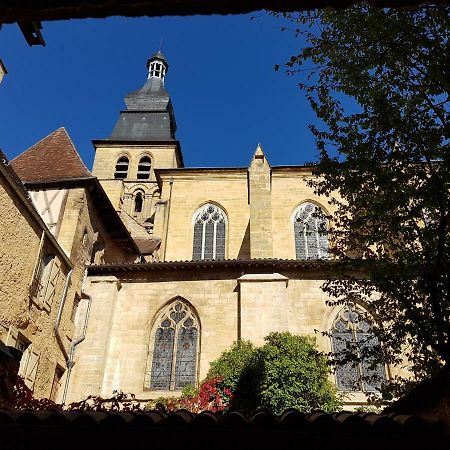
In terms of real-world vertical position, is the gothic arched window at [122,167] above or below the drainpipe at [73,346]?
above

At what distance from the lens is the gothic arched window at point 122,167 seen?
30.8 m

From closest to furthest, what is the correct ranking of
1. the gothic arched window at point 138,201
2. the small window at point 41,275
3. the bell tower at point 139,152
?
the small window at point 41,275 < the bell tower at point 139,152 < the gothic arched window at point 138,201

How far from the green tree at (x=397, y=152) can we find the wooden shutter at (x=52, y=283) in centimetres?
696

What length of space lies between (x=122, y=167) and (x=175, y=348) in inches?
840

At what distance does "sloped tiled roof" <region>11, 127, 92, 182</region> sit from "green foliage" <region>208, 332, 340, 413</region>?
22.4 feet

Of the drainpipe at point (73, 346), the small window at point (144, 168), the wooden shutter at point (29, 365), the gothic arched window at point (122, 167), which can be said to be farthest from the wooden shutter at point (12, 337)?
the gothic arched window at point (122, 167)

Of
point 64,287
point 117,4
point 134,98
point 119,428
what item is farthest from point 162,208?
point 134,98

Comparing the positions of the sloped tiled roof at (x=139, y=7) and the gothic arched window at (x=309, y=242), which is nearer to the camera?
the sloped tiled roof at (x=139, y=7)

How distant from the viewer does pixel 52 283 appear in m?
10.8

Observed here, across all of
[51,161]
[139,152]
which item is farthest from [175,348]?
[139,152]

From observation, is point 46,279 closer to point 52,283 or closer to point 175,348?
point 52,283

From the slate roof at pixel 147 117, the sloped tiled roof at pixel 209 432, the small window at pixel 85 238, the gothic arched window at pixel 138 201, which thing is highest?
the slate roof at pixel 147 117

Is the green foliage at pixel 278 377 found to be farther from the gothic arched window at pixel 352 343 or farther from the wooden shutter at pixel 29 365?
the wooden shutter at pixel 29 365

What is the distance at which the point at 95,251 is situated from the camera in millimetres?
13938
